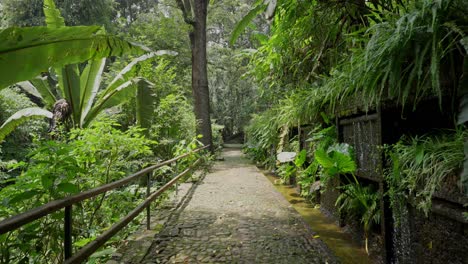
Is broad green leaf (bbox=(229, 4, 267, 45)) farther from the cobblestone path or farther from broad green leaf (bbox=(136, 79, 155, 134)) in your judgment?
broad green leaf (bbox=(136, 79, 155, 134))

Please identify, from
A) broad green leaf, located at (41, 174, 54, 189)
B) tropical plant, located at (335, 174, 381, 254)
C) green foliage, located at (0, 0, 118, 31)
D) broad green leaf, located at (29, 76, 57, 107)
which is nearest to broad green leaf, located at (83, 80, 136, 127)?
broad green leaf, located at (29, 76, 57, 107)

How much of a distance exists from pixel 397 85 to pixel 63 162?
10.2ft

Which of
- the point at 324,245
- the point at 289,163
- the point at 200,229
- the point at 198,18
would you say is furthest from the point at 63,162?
the point at 198,18

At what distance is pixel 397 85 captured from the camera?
268 centimetres

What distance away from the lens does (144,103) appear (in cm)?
787

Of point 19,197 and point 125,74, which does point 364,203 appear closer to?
point 19,197

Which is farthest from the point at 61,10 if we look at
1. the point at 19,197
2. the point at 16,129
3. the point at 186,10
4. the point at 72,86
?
the point at 19,197

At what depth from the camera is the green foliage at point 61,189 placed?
8.82 feet

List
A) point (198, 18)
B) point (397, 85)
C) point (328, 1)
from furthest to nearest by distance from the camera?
point (198, 18)
point (328, 1)
point (397, 85)

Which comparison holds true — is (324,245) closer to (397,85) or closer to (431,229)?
(431,229)

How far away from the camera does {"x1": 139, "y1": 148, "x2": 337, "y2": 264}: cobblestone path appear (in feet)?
11.3

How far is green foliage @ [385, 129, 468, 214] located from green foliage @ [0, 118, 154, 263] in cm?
281

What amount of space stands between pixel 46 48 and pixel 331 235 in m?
4.13

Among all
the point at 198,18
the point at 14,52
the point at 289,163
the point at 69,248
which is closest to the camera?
the point at 69,248
